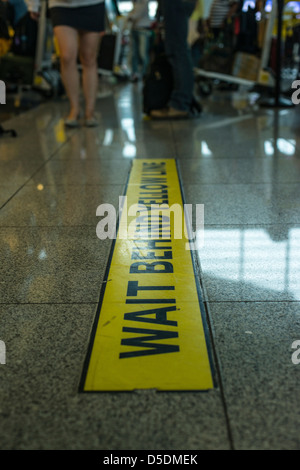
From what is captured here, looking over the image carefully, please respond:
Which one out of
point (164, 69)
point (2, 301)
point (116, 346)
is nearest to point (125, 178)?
point (2, 301)

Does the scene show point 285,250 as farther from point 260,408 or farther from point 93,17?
point 93,17

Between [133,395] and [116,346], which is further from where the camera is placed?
[116,346]

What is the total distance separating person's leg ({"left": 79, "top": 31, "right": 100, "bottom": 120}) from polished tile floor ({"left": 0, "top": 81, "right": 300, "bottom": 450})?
1229 millimetres

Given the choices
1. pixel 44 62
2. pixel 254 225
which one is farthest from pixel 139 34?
pixel 254 225

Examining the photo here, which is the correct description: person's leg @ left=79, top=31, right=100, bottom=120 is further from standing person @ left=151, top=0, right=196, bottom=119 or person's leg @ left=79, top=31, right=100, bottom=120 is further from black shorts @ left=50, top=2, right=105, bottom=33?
standing person @ left=151, top=0, right=196, bottom=119

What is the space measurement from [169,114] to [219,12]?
333 centimetres

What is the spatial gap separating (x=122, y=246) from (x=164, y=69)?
3476mm

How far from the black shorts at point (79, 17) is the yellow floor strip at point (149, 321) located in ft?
8.42

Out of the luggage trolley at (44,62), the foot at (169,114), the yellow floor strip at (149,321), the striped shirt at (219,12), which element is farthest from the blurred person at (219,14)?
the yellow floor strip at (149,321)

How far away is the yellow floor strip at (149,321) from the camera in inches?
43.9

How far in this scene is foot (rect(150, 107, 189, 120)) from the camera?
5.02 m

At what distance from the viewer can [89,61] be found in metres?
4.40

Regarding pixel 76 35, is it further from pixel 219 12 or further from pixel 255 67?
pixel 219 12
